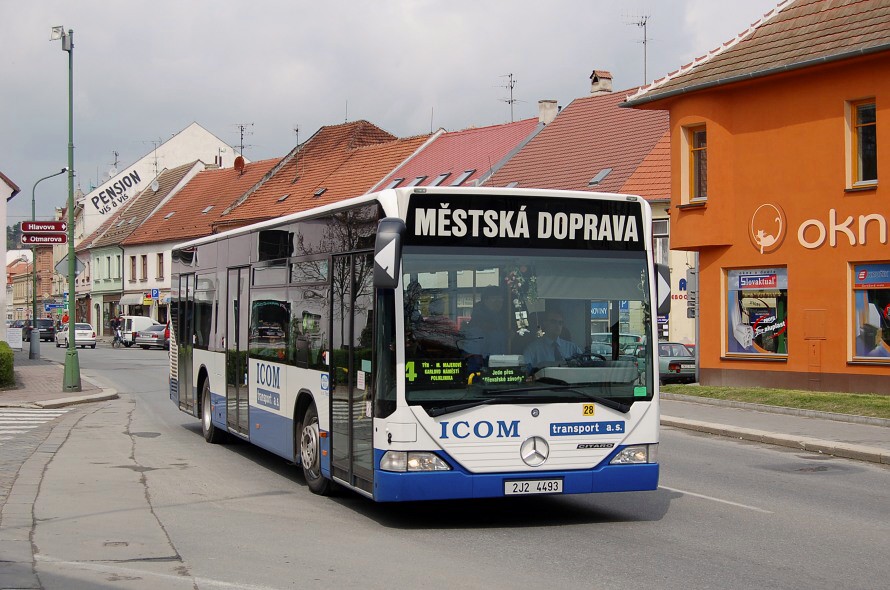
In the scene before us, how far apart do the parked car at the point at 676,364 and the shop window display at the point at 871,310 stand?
24.2 ft

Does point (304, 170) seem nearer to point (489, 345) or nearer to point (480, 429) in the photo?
point (489, 345)

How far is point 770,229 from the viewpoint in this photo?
25562 millimetres

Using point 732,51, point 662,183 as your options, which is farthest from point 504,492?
point 662,183

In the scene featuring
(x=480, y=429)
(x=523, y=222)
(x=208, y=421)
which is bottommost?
(x=208, y=421)

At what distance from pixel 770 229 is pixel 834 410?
6134 millimetres

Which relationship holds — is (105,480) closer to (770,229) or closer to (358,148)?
(770,229)

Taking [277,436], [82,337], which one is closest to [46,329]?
[82,337]

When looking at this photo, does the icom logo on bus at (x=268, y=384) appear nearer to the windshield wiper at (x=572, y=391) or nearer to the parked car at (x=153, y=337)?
the windshield wiper at (x=572, y=391)

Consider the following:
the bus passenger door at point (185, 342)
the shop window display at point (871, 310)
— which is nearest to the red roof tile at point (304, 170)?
the shop window display at point (871, 310)

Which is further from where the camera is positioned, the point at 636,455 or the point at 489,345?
the point at 636,455

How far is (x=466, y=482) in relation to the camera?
30.1ft

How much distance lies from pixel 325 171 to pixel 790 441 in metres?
50.1

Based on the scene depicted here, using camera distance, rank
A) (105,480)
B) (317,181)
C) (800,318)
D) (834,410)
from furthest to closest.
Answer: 1. (317,181)
2. (800,318)
3. (834,410)
4. (105,480)

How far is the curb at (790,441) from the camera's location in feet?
50.4
